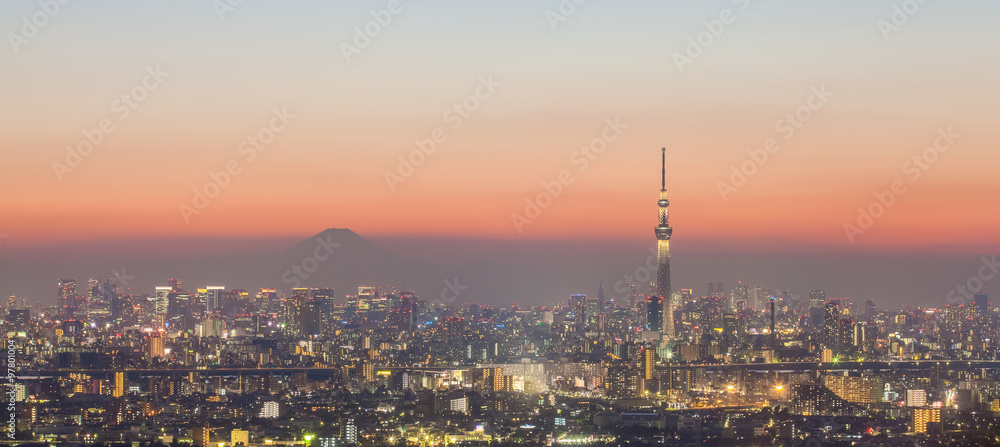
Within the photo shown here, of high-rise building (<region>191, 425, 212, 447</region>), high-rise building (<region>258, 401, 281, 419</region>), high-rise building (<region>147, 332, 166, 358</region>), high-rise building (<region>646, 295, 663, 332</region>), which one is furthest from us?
high-rise building (<region>646, 295, 663, 332</region>)

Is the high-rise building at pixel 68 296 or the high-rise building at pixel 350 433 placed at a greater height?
the high-rise building at pixel 68 296

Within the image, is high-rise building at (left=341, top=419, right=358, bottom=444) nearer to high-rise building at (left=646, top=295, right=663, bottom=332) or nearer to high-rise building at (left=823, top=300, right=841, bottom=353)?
high-rise building at (left=823, top=300, right=841, bottom=353)

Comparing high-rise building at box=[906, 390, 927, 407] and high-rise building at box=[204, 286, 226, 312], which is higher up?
high-rise building at box=[204, 286, 226, 312]

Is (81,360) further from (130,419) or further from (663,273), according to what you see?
(663,273)

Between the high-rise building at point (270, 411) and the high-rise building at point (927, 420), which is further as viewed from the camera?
the high-rise building at point (270, 411)

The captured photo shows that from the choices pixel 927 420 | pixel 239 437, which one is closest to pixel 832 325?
pixel 927 420

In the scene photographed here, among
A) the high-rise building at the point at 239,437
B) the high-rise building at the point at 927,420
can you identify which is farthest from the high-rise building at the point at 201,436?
the high-rise building at the point at 927,420

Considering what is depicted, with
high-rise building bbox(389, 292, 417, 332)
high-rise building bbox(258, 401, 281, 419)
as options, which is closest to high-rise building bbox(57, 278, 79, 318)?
high-rise building bbox(389, 292, 417, 332)

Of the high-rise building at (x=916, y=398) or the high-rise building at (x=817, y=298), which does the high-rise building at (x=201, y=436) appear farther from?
the high-rise building at (x=817, y=298)

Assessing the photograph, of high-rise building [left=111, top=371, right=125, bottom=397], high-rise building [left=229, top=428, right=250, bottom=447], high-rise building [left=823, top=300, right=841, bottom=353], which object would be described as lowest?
high-rise building [left=229, top=428, right=250, bottom=447]

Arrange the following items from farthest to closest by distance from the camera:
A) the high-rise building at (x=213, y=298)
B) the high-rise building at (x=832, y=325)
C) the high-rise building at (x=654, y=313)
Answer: the high-rise building at (x=213, y=298), the high-rise building at (x=654, y=313), the high-rise building at (x=832, y=325)
